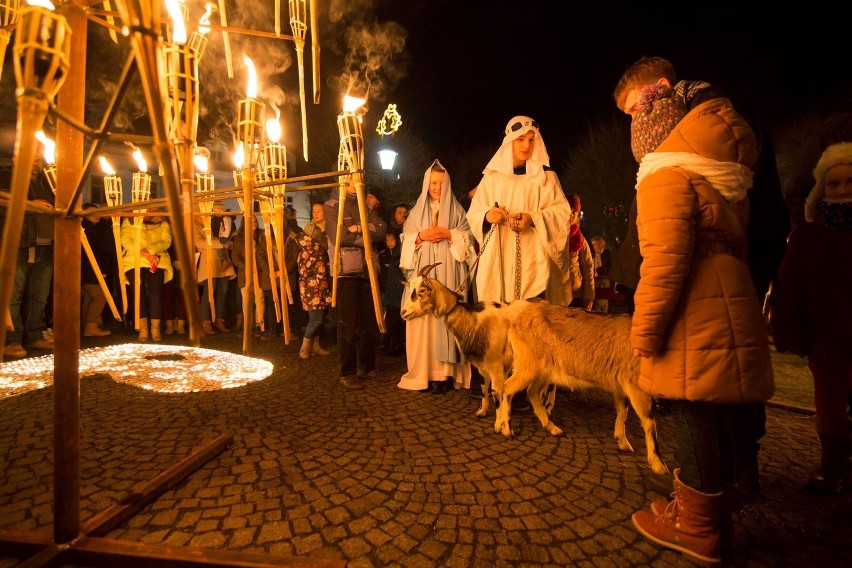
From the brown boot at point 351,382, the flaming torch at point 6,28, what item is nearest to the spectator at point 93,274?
the brown boot at point 351,382

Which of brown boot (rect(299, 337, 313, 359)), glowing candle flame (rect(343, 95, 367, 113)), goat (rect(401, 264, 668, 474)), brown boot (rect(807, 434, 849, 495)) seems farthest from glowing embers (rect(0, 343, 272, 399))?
brown boot (rect(807, 434, 849, 495))

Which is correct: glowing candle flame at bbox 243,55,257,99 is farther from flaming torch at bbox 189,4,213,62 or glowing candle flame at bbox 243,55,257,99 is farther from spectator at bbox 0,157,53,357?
spectator at bbox 0,157,53,357

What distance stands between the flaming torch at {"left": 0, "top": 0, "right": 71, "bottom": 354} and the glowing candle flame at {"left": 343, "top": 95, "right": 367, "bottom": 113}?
1.25 meters

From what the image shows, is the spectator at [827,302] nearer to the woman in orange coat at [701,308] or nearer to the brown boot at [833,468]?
the brown boot at [833,468]

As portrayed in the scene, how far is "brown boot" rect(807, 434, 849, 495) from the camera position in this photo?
112 inches

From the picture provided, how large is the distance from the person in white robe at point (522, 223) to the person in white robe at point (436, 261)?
55 cm

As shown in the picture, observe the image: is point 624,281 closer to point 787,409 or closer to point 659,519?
point 659,519

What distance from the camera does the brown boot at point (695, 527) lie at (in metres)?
2.14

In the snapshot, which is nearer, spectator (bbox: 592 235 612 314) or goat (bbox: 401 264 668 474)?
goat (bbox: 401 264 668 474)

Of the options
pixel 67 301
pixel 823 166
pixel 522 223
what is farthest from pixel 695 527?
pixel 67 301

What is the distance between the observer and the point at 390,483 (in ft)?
9.59

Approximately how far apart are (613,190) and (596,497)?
3106cm

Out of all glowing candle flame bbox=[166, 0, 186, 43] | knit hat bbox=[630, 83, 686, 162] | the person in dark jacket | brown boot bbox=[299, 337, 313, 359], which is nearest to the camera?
glowing candle flame bbox=[166, 0, 186, 43]

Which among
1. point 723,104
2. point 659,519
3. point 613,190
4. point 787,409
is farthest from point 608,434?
point 613,190
